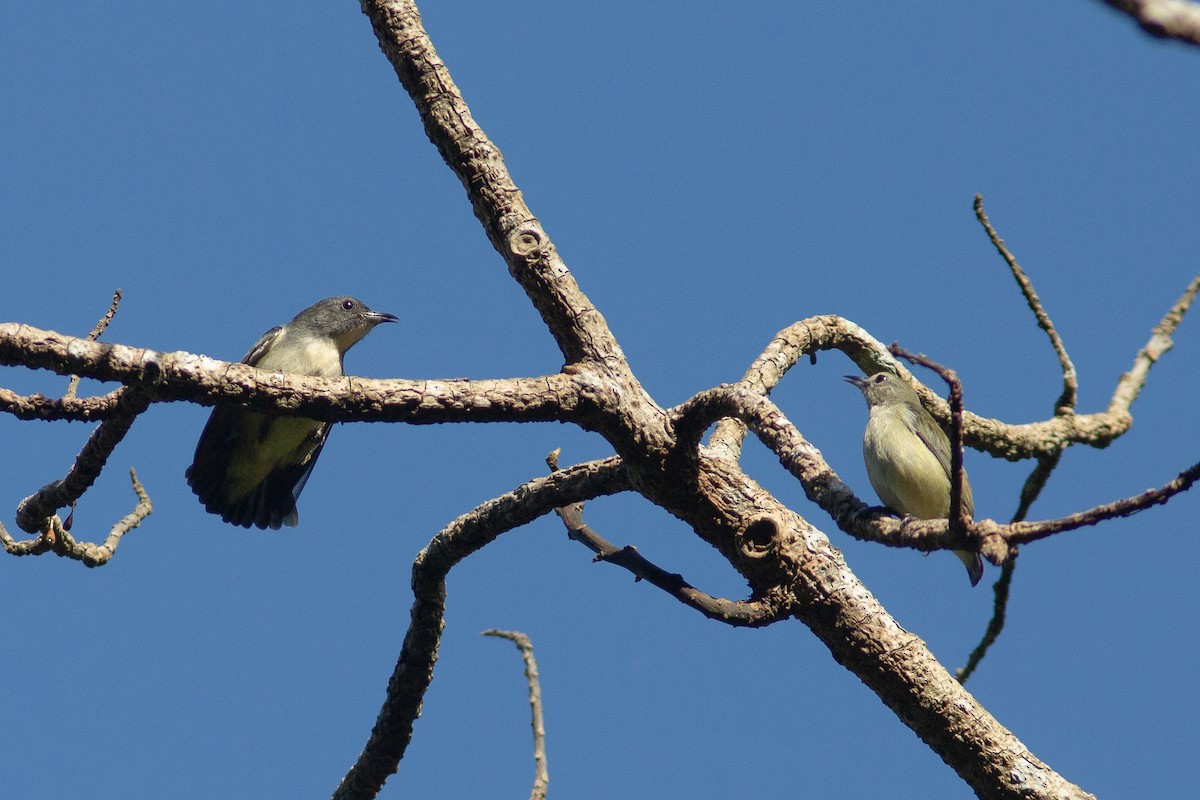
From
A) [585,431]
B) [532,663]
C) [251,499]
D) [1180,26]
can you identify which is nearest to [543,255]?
[585,431]

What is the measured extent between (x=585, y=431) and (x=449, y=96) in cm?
153

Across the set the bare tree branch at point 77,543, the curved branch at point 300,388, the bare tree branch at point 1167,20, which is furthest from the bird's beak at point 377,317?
the bare tree branch at point 1167,20

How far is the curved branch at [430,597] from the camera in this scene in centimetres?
446

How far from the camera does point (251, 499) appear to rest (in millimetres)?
8727

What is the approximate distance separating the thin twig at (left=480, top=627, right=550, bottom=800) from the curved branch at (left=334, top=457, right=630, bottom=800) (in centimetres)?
66

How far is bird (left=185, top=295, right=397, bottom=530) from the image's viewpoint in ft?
27.6

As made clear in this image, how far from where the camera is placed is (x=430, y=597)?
4.89 meters

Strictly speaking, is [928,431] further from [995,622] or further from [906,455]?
[995,622]

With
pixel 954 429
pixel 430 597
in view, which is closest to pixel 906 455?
pixel 430 597

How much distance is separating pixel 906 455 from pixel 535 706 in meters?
2.91

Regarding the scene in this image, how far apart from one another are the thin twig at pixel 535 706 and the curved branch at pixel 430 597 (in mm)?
657

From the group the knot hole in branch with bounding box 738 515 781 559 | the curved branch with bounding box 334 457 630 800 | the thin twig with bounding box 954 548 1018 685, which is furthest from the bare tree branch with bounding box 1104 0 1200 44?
the thin twig with bounding box 954 548 1018 685

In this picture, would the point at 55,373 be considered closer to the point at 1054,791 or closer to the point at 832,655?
the point at 832,655

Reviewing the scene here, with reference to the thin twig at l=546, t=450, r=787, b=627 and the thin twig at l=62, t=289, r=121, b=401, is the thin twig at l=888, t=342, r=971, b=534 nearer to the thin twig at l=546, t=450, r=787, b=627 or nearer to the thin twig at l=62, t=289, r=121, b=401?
the thin twig at l=546, t=450, r=787, b=627
